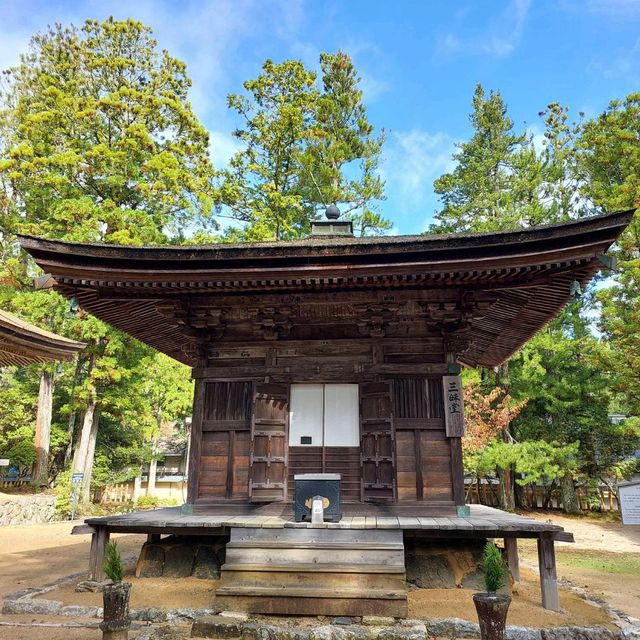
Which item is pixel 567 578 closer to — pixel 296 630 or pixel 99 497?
pixel 296 630

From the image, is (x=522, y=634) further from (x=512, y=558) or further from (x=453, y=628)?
(x=512, y=558)

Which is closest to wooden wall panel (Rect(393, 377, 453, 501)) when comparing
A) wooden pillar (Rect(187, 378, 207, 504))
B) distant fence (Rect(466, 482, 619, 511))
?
wooden pillar (Rect(187, 378, 207, 504))

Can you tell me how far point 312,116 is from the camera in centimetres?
2580

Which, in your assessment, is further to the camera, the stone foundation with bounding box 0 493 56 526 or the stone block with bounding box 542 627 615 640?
the stone foundation with bounding box 0 493 56 526

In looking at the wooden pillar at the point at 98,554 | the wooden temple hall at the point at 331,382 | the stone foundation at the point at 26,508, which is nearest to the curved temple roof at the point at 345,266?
the wooden temple hall at the point at 331,382

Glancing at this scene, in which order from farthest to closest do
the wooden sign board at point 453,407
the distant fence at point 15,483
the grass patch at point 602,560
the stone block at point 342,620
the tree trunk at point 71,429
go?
the distant fence at point 15,483 → the tree trunk at point 71,429 → the grass patch at point 602,560 → the wooden sign board at point 453,407 → the stone block at point 342,620

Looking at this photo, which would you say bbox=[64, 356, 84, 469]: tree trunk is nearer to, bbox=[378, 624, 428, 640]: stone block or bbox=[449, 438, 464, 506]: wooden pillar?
bbox=[449, 438, 464, 506]: wooden pillar

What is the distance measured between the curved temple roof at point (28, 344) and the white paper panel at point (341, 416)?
8608mm

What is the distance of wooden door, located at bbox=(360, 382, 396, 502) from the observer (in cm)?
838

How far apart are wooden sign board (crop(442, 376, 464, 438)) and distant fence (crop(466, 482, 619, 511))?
56.6 feet

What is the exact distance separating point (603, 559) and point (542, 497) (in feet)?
38.2

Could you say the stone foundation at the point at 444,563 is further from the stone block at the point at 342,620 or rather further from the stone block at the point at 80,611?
the stone block at the point at 80,611

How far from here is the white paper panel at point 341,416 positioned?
8.88 m

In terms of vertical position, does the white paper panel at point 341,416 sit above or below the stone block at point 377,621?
above
